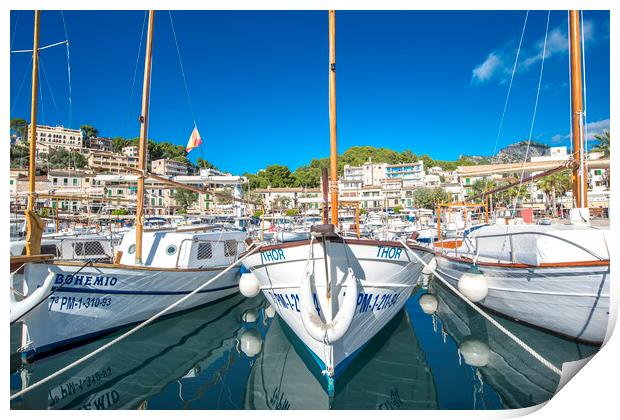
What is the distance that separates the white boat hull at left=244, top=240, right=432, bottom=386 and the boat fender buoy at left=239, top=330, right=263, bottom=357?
1430 millimetres

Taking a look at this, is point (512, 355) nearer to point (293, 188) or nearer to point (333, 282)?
point (333, 282)

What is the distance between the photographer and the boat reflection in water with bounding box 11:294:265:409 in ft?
17.1

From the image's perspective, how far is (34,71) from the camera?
796 centimetres

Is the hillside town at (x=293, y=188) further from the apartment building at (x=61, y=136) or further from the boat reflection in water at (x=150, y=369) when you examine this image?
the boat reflection in water at (x=150, y=369)

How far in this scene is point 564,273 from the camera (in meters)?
6.16

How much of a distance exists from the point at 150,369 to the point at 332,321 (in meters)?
3.71

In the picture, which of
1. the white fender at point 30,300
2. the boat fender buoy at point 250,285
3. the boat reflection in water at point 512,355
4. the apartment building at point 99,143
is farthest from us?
the apartment building at point 99,143

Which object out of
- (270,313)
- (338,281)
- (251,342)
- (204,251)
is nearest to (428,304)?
(270,313)

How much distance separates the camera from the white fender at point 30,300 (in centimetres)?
557

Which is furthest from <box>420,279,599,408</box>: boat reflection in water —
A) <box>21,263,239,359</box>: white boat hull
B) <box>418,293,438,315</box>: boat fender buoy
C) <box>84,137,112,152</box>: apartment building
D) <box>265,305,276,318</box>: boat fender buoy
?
<box>84,137,112,152</box>: apartment building

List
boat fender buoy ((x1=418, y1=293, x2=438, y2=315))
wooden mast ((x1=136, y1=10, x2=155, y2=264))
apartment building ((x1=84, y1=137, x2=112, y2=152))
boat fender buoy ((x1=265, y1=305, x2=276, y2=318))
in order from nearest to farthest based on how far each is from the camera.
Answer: wooden mast ((x1=136, y1=10, x2=155, y2=264)) → boat fender buoy ((x1=265, y1=305, x2=276, y2=318)) → boat fender buoy ((x1=418, y1=293, x2=438, y2=315)) → apartment building ((x1=84, y1=137, x2=112, y2=152))

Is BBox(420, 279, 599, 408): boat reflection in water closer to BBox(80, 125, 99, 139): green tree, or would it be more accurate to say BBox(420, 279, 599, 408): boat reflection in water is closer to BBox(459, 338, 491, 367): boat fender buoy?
BBox(459, 338, 491, 367): boat fender buoy

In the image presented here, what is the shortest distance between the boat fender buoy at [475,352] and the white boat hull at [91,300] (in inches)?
256

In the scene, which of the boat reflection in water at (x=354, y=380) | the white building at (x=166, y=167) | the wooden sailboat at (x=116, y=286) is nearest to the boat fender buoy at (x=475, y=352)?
the boat reflection in water at (x=354, y=380)
